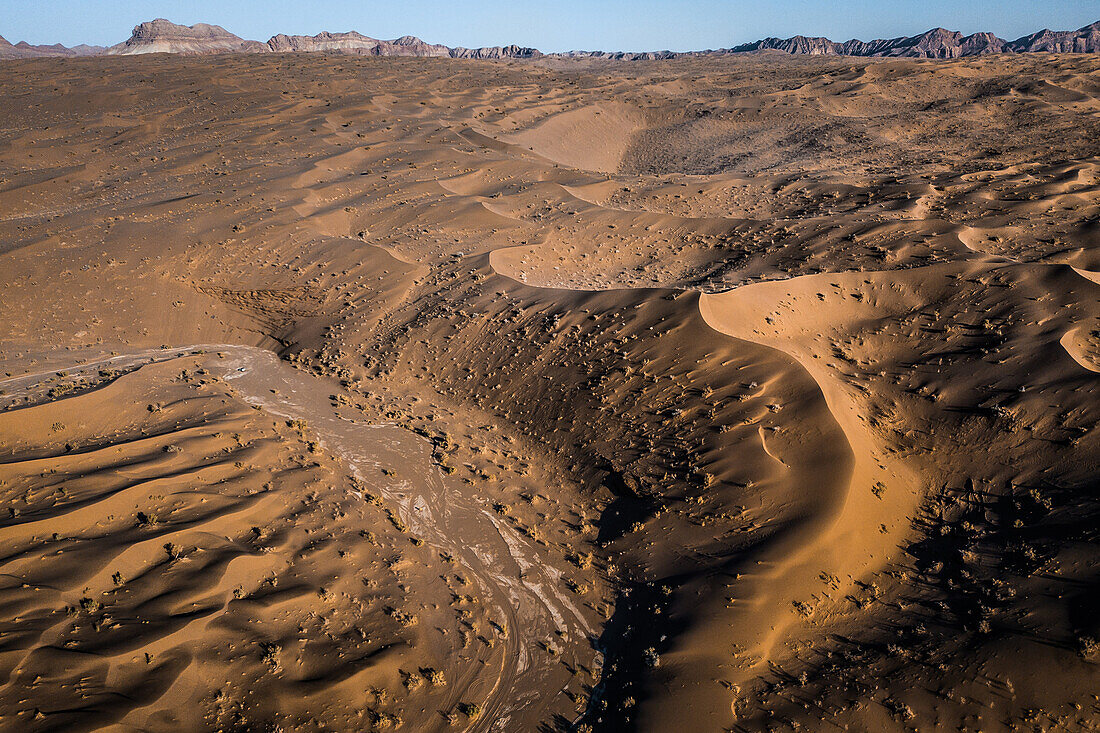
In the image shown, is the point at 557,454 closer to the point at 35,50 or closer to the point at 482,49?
the point at 482,49

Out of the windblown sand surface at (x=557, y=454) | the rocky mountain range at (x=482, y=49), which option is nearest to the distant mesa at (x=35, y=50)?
the rocky mountain range at (x=482, y=49)

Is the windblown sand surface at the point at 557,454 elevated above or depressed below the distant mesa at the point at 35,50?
below

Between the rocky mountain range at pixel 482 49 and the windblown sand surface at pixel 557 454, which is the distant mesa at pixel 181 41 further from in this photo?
the windblown sand surface at pixel 557 454

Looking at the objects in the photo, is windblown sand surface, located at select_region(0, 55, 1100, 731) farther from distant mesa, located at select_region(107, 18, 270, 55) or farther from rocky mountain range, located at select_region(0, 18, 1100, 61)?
distant mesa, located at select_region(107, 18, 270, 55)

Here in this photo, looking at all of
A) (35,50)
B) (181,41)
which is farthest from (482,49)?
(35,50)

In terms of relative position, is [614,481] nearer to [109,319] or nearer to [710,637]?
[710,637]

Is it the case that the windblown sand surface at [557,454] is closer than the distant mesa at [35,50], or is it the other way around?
the windblown sand surface at [557,454]

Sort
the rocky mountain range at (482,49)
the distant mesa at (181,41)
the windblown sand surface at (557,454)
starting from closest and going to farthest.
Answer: the windblown sand surface at (557,454) → the rocky mountain range at (482,49) → the distant mesa at (181,41)
